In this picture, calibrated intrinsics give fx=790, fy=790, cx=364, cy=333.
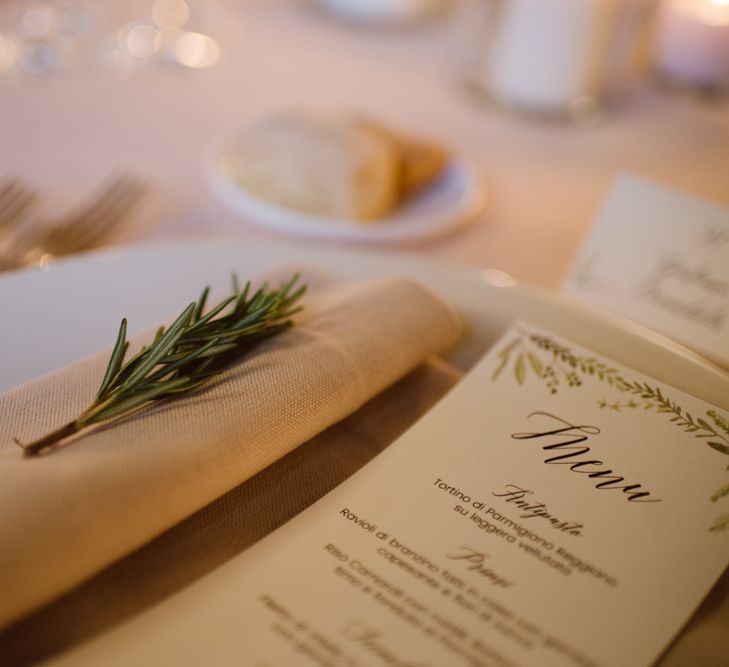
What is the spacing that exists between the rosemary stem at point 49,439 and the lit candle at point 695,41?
1178 millimetres

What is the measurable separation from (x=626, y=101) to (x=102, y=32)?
85 cm

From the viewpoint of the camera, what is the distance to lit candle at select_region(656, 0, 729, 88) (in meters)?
1.21

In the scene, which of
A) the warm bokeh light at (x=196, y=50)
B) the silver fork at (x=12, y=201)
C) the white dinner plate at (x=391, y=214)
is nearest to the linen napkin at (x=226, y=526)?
the white dinner plate at (x=391, y=214)

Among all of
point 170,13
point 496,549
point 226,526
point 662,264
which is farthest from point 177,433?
point 170,13

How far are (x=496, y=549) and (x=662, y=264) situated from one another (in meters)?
0.30

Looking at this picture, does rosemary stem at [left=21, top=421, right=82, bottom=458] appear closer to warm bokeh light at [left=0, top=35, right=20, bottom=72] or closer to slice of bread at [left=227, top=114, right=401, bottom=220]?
slice of bread at [left=227, top=114, right=401, bottom=220]

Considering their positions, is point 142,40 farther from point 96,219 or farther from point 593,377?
point 593,377

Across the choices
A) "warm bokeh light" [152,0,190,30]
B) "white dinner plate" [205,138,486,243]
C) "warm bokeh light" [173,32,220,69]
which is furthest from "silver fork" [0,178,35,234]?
"warm bokeh light" [152,0,190,30]

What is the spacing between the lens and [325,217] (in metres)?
0.84

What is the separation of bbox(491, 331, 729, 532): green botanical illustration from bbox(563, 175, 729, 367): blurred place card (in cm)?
12

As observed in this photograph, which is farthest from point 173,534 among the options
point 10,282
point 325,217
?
point 325,217

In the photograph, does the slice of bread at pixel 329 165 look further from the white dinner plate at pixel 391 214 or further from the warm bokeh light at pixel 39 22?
the warm bokeh light at pixel 39 22

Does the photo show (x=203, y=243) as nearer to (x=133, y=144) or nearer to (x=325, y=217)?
(x=325, y=217)

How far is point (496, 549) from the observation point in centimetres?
38
